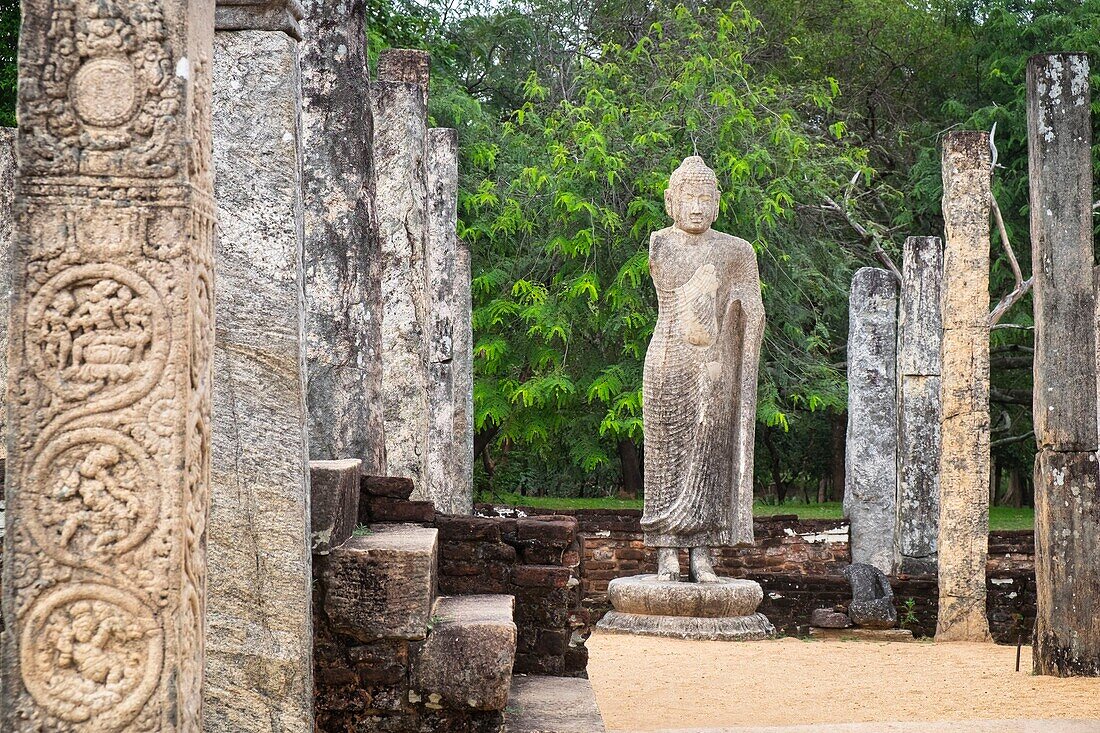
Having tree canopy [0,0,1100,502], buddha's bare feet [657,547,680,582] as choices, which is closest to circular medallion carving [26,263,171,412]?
buddha's bare feet [657,547,680,582]

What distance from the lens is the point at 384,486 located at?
5855mm

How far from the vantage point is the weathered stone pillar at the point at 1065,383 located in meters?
8.52

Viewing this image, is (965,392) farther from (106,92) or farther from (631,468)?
(631,468)

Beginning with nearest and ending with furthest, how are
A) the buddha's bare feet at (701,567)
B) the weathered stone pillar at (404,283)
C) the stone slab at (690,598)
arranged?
the weathered stone pillar at (404,283), the stone slab at (690,598), the buddha's bare feet at (701,567)

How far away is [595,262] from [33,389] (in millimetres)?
14981

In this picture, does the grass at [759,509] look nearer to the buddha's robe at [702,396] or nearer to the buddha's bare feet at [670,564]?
the buddha's bare feet at [670,564]

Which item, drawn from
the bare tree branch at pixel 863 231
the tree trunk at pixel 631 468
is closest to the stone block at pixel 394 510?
the bare tree branch at pixel 863 231

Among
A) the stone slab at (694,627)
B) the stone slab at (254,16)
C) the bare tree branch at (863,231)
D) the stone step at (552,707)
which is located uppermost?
the bare tree branch at (863,231)

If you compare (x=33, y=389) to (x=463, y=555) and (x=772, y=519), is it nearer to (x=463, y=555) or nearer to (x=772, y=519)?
(x=463, y=555)

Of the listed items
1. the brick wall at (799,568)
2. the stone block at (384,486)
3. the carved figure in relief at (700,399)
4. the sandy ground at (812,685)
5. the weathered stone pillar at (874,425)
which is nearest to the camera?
the stone block at (384,486)

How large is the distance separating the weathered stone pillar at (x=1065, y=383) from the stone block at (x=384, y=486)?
4.55 m

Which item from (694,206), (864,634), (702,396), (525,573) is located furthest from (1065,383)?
(525,573)

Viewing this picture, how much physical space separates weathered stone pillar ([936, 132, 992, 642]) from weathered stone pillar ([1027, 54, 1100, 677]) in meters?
2.37

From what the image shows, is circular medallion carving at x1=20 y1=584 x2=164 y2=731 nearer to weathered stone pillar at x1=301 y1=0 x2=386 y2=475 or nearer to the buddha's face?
weathered stone pillar at x1=301 y1=0 x2=386 y2=475
